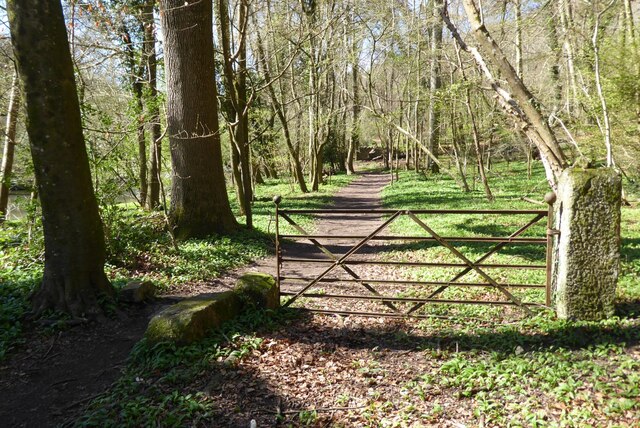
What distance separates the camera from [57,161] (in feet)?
17.9

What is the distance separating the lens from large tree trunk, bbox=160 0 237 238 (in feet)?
32.6

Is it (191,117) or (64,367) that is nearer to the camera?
(64,367)

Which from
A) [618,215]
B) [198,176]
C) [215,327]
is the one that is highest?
[198,176]

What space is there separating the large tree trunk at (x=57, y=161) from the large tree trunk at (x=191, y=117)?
13.7 ft

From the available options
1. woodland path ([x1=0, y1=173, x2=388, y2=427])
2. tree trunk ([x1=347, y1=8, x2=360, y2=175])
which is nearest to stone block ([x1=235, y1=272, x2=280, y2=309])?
woodland path ([x1=0, y1=173, x2=388, y2=427])

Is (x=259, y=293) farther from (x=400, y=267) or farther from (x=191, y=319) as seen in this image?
(x=400, y=267)

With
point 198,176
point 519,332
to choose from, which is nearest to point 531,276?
point 519,332

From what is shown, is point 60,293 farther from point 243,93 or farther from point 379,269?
point 243,93

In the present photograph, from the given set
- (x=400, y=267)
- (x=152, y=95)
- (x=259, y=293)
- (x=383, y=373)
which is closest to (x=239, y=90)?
(x=152, y=95)

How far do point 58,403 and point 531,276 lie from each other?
22.4 ft

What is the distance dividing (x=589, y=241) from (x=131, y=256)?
7.67 metres

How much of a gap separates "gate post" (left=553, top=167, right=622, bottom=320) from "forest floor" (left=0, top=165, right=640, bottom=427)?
0.80 feet

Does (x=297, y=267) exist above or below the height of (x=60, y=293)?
below

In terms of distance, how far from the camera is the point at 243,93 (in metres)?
12.4
